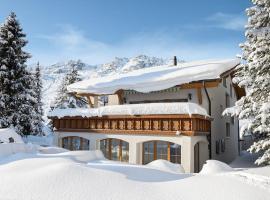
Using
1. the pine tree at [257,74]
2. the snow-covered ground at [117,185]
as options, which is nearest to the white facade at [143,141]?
the pine tree at [257,74]

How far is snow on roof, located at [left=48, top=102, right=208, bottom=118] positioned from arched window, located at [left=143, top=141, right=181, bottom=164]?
6.32ft

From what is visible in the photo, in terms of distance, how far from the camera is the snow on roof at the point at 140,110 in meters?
17.4

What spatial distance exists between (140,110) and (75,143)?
6279 millimetres

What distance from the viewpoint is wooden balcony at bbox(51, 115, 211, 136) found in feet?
57.1

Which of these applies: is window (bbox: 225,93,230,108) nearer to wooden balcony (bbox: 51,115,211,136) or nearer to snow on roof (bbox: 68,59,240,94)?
snow on roof (bbox: 68,59,240,94)

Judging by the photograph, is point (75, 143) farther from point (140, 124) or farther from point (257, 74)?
point (257, 74)

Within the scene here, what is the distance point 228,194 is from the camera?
8.24 m

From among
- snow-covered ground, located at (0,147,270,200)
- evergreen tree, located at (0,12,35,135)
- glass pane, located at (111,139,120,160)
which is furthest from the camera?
evergreen tree, located at (0,12,35,135)

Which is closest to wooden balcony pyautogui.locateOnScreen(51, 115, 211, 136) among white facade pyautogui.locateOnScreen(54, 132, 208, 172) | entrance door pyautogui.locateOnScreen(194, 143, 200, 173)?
white facade pyautogui.locateOnScreen(54, 132, 208, 172)

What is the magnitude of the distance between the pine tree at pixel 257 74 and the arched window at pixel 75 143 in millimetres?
10824

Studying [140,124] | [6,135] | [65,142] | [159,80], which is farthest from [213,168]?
[65,142]

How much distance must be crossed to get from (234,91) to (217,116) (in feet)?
30.2

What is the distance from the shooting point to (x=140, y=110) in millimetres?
18859

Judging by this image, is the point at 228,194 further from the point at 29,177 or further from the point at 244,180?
the point at 29,177
